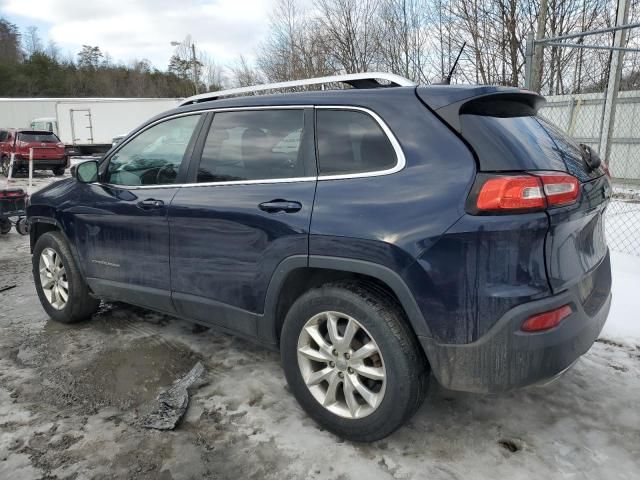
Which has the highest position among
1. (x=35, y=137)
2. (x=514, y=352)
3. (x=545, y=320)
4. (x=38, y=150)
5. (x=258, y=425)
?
(x=35, y=137)

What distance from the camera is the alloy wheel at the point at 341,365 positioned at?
2449 mm

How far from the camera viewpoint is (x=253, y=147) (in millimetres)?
2998

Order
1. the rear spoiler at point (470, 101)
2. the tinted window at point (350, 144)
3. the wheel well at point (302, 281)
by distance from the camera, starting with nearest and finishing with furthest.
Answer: the rear spoiler at point (470, 101) → the tinted window at point (350, 144) → the wheel well at point (302, 281)

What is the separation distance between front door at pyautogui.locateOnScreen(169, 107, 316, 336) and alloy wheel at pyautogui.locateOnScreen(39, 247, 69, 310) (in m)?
1.50

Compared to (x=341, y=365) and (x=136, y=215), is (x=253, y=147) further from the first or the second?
(x=341, y=365)

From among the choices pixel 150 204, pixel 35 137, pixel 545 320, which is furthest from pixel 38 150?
pixel 545 320

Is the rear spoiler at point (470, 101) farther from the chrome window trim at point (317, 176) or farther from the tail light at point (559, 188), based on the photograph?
the tail light at point (559, 188)

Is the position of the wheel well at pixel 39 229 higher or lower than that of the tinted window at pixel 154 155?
lower

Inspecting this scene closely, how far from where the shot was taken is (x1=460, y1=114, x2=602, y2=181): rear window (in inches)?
85.6

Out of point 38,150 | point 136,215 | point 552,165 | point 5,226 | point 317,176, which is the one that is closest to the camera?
point 552,165

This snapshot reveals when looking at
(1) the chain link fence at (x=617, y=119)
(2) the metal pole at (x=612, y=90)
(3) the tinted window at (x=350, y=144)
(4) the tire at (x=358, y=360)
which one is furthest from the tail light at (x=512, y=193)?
(1) the chain link fence at (x=617, y=119)

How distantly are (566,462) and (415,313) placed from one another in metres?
1.06

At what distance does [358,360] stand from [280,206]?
2.94 ft

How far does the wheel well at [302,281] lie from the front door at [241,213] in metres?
0.11
